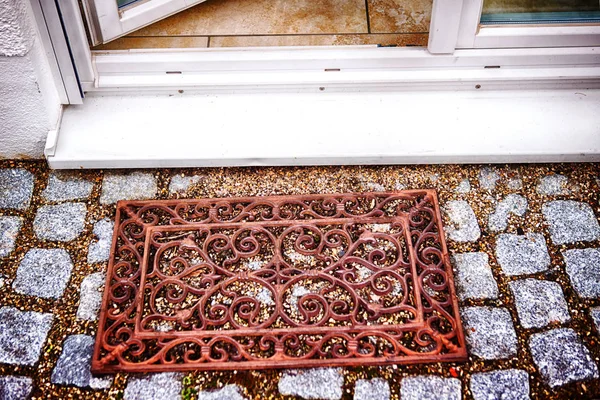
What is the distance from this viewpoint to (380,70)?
2623mm

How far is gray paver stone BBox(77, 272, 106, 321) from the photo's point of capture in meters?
2.15

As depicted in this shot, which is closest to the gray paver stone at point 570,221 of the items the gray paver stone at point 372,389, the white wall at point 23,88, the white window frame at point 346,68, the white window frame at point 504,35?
the white window frame at point 346,68

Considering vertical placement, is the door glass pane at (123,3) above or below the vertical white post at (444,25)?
above

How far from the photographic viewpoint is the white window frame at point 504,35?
97.0 inches

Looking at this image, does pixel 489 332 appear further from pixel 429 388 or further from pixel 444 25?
pixel 444 25

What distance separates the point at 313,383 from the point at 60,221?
51.3 inches

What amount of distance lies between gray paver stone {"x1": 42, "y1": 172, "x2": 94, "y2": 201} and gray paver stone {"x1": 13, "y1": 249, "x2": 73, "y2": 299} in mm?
283

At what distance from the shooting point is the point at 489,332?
2088 millimetres

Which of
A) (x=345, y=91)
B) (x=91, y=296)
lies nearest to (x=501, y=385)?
(x=345, y=91)

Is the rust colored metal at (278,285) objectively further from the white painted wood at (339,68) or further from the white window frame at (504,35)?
the white window frame at (504,35)

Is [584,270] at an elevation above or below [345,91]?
below

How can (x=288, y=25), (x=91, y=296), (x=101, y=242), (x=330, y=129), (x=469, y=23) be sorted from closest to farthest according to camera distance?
1. (x=91, y=296)
2. (x=101, y=242)
3. (x=469, y=23)
4. (x=330, y=129)
5. (x=288, y=25)

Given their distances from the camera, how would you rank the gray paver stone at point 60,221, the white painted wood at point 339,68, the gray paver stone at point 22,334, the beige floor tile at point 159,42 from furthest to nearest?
1. the beige floor tile at point 159,42
2. the white painted wood at point 339,68
3. the gray paver stone at point 60,221
4. the gray paver stone at point 22,334

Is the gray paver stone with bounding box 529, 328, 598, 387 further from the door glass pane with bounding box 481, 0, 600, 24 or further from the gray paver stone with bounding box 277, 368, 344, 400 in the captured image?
the door glass pane with bounding box 481, 0, 600, 24
